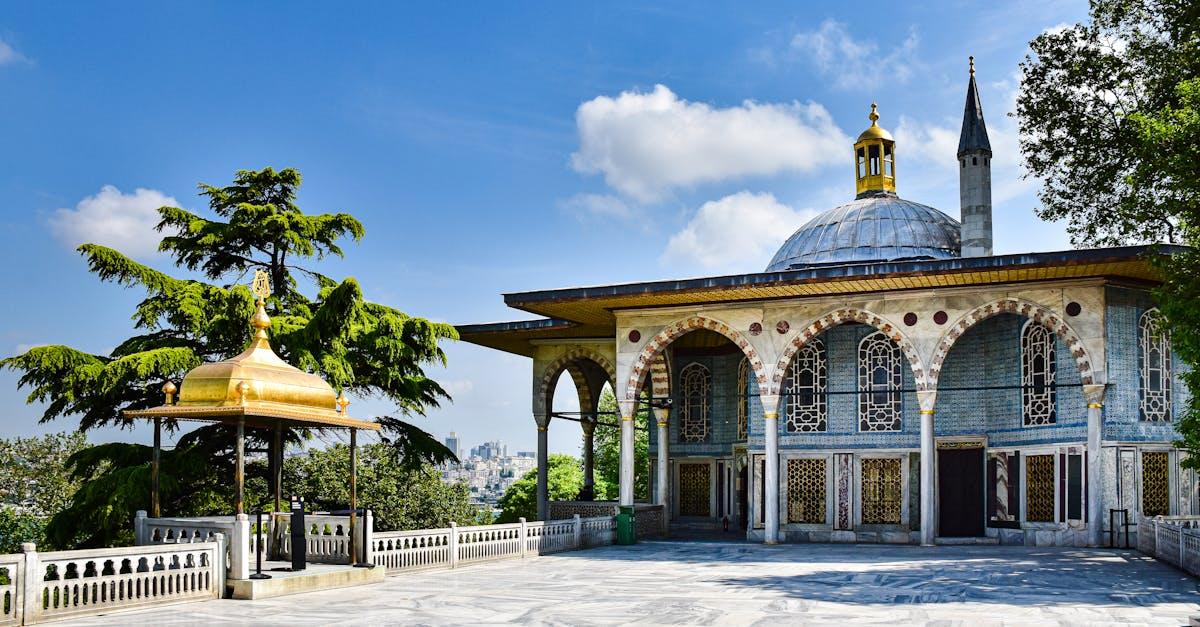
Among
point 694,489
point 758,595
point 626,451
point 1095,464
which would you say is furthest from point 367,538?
point 694,489

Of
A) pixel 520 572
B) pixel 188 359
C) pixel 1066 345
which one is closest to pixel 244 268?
pixel 188 359

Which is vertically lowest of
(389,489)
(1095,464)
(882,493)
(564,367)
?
(389,489)

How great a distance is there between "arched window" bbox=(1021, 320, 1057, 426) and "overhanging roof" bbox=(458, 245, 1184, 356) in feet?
5.28

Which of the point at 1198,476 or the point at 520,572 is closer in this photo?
the point at 520,572

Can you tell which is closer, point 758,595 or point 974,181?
point 758,595

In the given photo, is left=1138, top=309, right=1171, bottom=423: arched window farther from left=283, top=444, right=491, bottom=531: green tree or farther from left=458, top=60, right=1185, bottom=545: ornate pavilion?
left=283, top=444, right=491, bottom=531: green tree

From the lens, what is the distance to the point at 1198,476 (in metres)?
16.4

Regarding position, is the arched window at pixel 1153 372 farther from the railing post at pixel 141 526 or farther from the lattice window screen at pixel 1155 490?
the railing post at pixel 141 526

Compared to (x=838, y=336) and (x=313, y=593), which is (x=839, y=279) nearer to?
(x=838, y=336)

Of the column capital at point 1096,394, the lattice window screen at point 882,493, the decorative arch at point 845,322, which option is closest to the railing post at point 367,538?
the decorative arch at point 845,322

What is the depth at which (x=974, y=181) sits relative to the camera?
869 inches

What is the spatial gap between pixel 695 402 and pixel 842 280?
7.06 m

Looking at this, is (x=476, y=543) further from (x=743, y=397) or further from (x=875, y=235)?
(x=875, y=235)

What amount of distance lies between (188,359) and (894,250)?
13.5 m
